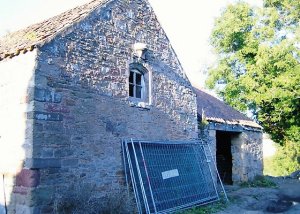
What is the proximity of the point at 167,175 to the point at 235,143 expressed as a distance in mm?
6315

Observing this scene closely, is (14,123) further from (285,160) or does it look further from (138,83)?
(285,160)

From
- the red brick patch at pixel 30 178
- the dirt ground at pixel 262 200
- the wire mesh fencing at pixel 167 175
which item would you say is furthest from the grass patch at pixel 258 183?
the red brick patch at pixel 30 178

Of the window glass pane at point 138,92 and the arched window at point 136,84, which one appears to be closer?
the arched window at point 136,84

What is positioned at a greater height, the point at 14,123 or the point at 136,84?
the point at 136,84

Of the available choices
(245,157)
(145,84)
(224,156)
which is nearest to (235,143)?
(245,157)

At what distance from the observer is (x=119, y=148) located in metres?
7.68

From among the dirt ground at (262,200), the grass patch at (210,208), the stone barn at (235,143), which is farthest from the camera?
the stone barn at (235,143)

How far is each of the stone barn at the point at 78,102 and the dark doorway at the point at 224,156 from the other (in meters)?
6.59

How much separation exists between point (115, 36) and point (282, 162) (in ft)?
60.7

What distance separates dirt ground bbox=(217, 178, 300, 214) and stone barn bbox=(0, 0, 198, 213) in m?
2.90

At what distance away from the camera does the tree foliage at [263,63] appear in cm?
1700

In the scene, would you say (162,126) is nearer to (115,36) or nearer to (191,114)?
(191,114)

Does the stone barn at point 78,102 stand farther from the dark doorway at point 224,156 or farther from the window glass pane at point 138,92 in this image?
the dark doorway at point 224,156

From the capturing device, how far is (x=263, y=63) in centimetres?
1720
